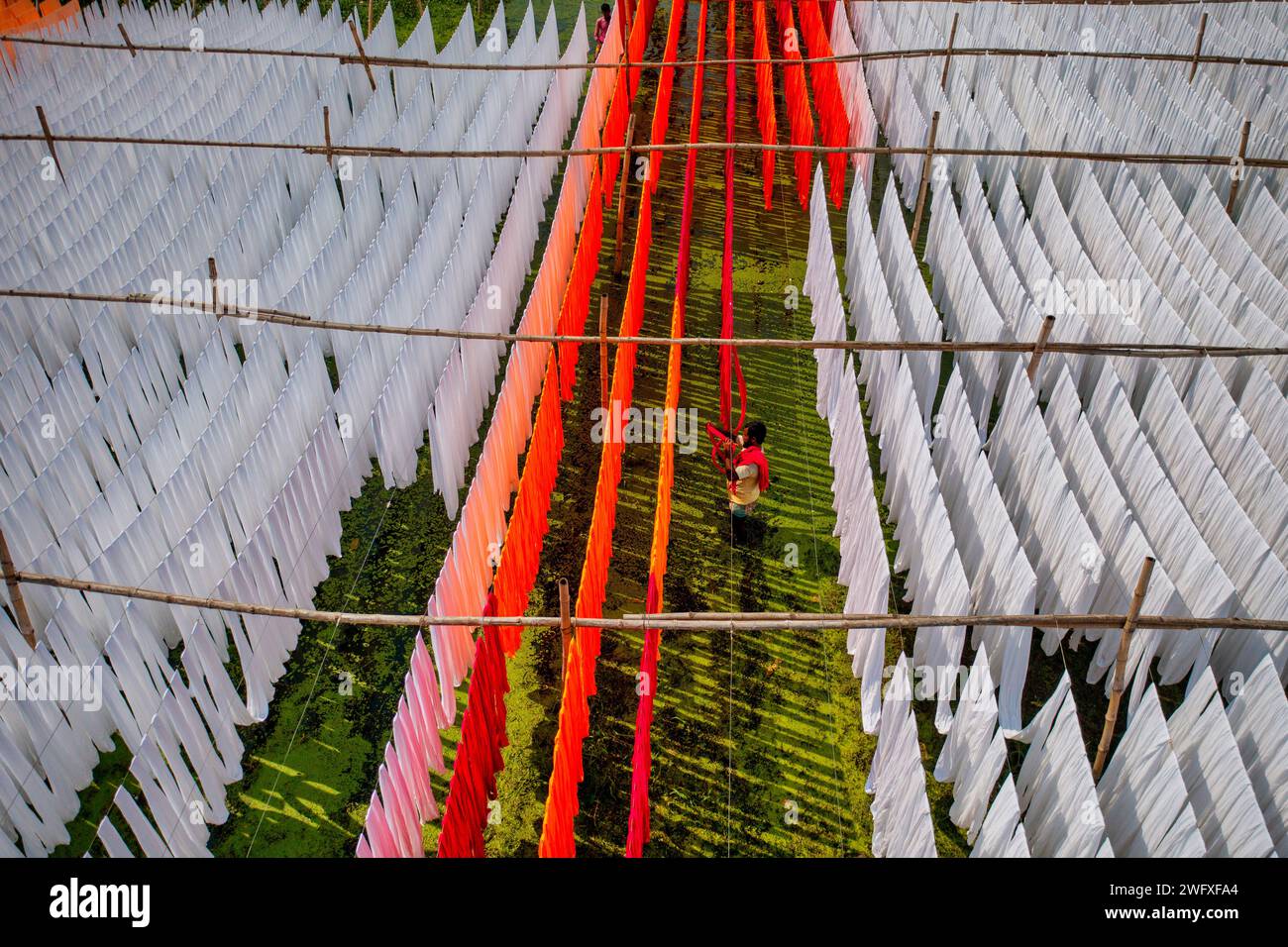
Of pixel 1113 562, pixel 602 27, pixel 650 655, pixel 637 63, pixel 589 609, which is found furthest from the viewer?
pixel 602 27

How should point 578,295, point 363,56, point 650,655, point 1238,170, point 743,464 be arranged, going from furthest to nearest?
point 363,56, point 1238,170, point 578,295, point 743,464, point 650,655

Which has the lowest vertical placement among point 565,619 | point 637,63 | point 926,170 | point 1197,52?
point 565,619

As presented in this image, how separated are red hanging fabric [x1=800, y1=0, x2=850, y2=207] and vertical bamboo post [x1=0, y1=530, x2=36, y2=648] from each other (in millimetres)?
10212

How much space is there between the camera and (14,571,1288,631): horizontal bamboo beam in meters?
7.71

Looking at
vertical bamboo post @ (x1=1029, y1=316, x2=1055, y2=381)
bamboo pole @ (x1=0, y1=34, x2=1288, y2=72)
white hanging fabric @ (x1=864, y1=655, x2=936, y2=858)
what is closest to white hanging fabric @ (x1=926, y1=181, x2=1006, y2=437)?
vertical bamboo post @ (x1=1029, y1=316, x2=1055, y2=381)

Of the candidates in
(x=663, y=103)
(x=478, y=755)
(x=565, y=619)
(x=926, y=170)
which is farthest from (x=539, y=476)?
(x=663, y=103)

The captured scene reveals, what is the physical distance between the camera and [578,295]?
12.4 meters

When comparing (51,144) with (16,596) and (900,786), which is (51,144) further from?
(900,786)

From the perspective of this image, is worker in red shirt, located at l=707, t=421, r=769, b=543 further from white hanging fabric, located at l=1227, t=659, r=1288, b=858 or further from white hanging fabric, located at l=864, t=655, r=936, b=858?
white hanging fabric, located at l=1227, t=659, r=1288, b=858

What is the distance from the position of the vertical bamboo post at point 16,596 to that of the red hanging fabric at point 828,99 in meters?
10.2

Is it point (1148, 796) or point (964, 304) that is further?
point (964, 304)

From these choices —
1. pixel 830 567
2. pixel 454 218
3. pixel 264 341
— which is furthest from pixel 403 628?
pixel 454 218

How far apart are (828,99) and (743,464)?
28.9 feet

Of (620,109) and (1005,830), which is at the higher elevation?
(620,109)
